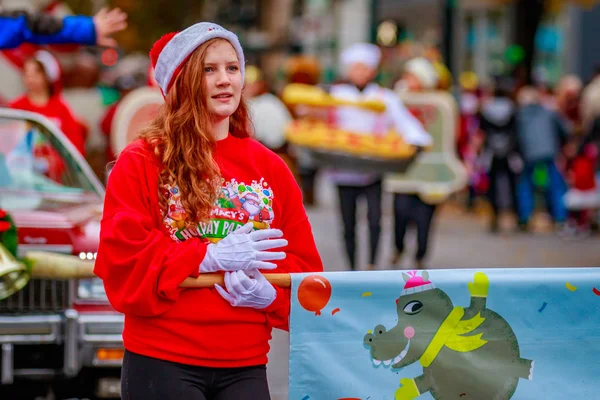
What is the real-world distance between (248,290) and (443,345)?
67cm

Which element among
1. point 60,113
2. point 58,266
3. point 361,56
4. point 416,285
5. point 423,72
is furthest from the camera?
point 423,72

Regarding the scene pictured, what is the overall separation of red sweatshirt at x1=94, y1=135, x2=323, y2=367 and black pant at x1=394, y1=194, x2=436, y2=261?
7.37m

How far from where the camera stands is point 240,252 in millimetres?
3309

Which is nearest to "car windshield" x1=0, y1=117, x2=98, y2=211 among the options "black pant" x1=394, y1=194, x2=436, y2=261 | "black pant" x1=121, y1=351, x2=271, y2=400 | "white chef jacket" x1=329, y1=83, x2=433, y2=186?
"black pant" x1=121, y1=351, x2=271, y2=400

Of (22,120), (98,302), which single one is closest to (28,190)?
(22,120)

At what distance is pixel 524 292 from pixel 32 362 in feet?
8.54

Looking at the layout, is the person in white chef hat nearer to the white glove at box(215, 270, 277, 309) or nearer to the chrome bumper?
the chrome bumper

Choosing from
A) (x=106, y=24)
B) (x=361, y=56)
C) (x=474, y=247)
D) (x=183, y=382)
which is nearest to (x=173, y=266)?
(x=183, y=382)

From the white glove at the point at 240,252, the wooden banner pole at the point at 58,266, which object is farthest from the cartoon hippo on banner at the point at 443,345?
the wooden banner pole at the point at 58,266

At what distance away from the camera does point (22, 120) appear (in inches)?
262

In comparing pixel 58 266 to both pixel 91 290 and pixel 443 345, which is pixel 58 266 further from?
pixel 443 345

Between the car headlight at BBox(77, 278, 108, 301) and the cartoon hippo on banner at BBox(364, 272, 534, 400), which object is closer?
the cartoon hippo on banner at BBox(364, 272, 534, 400)

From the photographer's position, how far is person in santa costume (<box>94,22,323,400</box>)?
3293mm

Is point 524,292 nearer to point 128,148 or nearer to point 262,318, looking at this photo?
point 262,318
